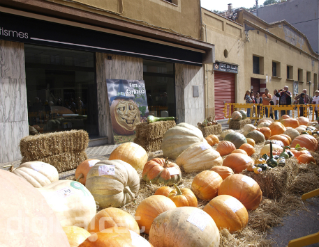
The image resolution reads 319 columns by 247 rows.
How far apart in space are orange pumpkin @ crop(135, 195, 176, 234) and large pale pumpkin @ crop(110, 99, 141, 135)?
5.49 meters

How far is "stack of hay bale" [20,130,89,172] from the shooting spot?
4531 mm

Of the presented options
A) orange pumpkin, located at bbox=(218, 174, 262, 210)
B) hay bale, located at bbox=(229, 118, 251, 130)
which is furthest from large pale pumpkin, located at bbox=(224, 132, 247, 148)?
hay bale, located at bbox=(229, 118, 251, 130)

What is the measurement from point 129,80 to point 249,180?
6.21m

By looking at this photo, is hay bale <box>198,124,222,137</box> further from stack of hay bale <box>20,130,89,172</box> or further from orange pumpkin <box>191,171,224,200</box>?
orange pumpkin <box>191,171,224,200</box>

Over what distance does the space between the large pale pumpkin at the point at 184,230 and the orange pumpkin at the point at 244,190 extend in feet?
3.33

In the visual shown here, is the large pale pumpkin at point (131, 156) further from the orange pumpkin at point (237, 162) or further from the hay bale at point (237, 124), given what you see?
the hay bale at point (237, 124)

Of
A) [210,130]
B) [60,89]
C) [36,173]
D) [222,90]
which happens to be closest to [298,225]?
[36,173]

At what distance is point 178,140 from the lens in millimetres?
5273

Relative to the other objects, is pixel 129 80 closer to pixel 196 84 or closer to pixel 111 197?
pixel 196 84

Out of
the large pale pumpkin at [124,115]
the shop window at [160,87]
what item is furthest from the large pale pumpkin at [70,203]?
the shop window at [160,87]

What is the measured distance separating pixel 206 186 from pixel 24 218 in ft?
8.51

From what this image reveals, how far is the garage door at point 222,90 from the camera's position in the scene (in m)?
14.0

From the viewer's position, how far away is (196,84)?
1171cm

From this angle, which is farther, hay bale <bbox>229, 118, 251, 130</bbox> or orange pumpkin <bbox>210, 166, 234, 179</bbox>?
hay bale <bbox>229, 118, 251, 130</bbox>
